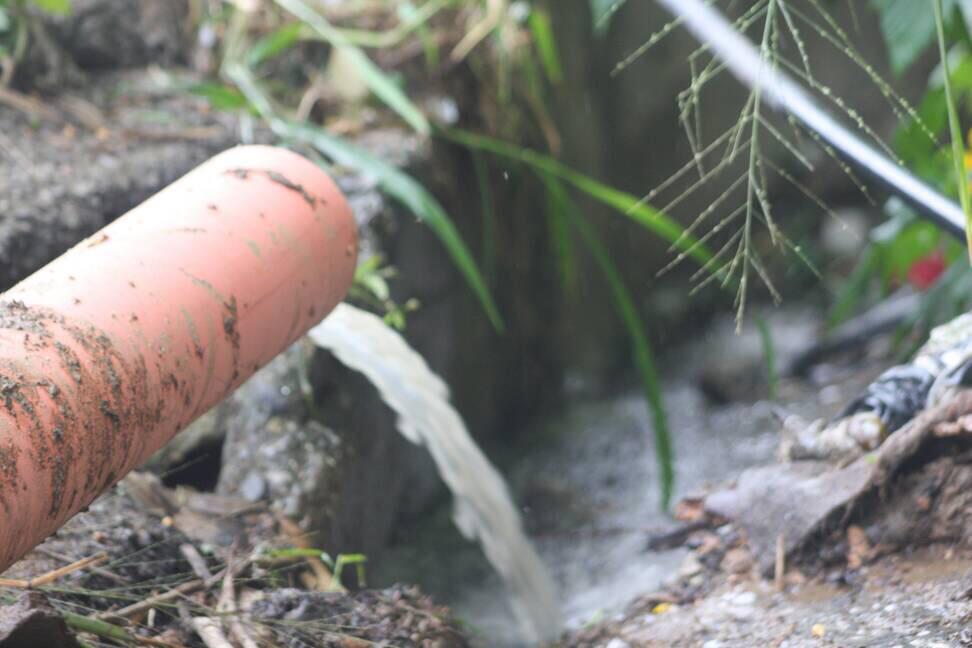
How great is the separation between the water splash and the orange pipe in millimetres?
389

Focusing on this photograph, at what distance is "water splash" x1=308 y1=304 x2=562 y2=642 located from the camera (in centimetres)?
172

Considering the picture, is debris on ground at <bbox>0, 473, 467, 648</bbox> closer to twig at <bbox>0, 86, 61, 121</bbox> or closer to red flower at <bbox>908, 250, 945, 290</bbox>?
twig at <bbox>0, 86, 61, 121</bbox>

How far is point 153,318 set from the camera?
42.7 inches

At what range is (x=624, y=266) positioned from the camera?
14.0 ft

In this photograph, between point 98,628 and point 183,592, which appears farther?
point 183,592

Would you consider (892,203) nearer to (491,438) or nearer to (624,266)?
(491,438)

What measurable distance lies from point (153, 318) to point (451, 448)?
30.0 inches

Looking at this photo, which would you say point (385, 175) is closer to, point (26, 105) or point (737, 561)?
point (26, 105)

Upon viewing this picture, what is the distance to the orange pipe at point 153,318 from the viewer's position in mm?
957

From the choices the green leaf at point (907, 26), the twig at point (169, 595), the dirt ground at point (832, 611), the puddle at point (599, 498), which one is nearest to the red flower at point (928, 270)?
the puddle at point (599, 498)

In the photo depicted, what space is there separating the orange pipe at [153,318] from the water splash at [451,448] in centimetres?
39

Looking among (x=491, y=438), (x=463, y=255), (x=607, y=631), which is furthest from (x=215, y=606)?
(x=491, y=438)

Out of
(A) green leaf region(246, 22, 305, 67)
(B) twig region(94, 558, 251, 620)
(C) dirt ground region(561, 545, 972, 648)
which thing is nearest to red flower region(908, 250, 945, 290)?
(C) dirt ground region(561, 545, 972, 648)

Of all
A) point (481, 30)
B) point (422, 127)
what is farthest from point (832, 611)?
point (481, 30)
